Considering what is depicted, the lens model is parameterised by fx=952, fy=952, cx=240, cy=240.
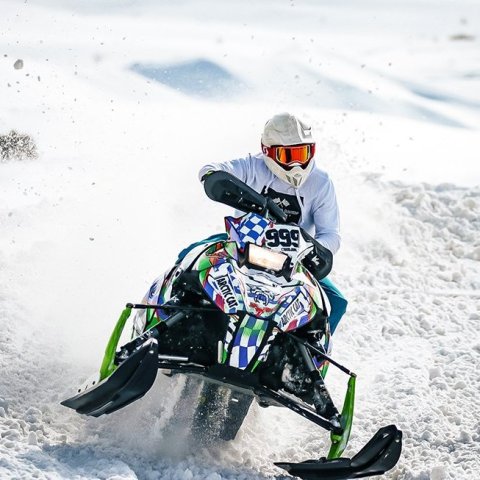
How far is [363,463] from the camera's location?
4.78m

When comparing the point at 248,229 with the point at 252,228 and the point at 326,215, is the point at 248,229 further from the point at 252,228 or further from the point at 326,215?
the point at 326,215

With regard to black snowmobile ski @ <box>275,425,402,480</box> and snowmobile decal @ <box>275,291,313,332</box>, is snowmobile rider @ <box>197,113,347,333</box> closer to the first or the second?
snowmobile decal @ <box>275,291,313,332</box>

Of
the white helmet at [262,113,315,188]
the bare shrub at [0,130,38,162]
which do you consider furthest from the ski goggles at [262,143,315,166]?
the bare shrub at [0,130,38,162]

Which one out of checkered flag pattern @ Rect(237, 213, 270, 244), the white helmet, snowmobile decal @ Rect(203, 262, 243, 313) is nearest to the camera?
snowmobile decal @ Rect(203, 262, 243, 313)

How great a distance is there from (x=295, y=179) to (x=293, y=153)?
0.56ft

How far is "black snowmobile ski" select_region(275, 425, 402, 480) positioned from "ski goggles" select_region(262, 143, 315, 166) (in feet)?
5.61

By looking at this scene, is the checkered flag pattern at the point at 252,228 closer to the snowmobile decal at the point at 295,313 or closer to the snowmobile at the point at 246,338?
the snowmobile at the point at 246,338

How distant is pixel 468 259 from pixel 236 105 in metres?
4.74

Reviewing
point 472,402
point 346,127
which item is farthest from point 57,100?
point 472,402

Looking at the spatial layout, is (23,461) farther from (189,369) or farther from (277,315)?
(277,315)

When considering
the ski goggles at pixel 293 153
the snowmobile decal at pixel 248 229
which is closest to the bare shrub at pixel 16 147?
the ski goggles at pixel 293 153

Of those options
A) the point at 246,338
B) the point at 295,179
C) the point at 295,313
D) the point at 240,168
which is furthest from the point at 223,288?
the point at 240,168

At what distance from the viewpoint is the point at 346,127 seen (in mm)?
13734

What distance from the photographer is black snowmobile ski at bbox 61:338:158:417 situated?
4660mm
